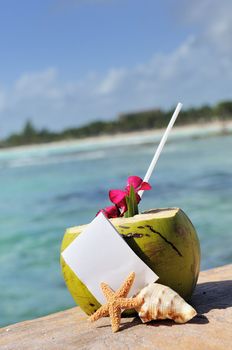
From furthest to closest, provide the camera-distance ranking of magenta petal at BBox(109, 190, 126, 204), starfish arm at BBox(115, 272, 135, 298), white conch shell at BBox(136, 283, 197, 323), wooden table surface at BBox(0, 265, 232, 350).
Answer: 1. magenta petal at BBox(109, 190, 126, 204)
2. starfish arm at BBox(115, 272, 135, 298)
3. white conch shell at BBox(136, 283, 197, 323)
4. wooden table surface at BBox(0, 265, 232, 350)

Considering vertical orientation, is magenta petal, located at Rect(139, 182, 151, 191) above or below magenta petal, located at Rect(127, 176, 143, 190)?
below

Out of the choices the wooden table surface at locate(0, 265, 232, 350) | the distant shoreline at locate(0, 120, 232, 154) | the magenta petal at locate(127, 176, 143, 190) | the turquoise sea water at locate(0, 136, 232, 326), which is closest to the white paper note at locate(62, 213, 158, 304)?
the wooden table surface at locate(0, 265, 232, 350)

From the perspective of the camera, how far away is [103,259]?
106 inches

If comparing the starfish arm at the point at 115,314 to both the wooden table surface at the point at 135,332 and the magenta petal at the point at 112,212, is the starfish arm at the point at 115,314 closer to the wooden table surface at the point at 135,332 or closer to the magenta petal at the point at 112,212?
the wooden table surface at the point at 135,332

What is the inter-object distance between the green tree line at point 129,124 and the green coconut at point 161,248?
79914mm

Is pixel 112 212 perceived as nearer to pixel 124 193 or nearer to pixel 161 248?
pixel 124 193

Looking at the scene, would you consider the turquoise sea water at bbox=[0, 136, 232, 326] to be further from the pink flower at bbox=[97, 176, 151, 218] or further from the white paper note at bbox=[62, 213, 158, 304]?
the white paper note at bbox=[62, 213, 158, 304]

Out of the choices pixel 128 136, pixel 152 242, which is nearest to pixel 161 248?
pixel 152 242

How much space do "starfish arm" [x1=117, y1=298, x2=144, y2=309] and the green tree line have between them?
80.2 m

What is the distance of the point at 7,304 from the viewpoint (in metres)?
6.84

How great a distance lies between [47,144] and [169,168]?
79.8 metres

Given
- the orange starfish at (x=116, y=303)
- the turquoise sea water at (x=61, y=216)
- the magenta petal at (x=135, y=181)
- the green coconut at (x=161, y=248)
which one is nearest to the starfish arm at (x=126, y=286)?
the orange starfish at (x=116, y=303)

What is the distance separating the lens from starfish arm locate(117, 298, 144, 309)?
2.60 metres

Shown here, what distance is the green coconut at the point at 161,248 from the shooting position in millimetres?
2711
